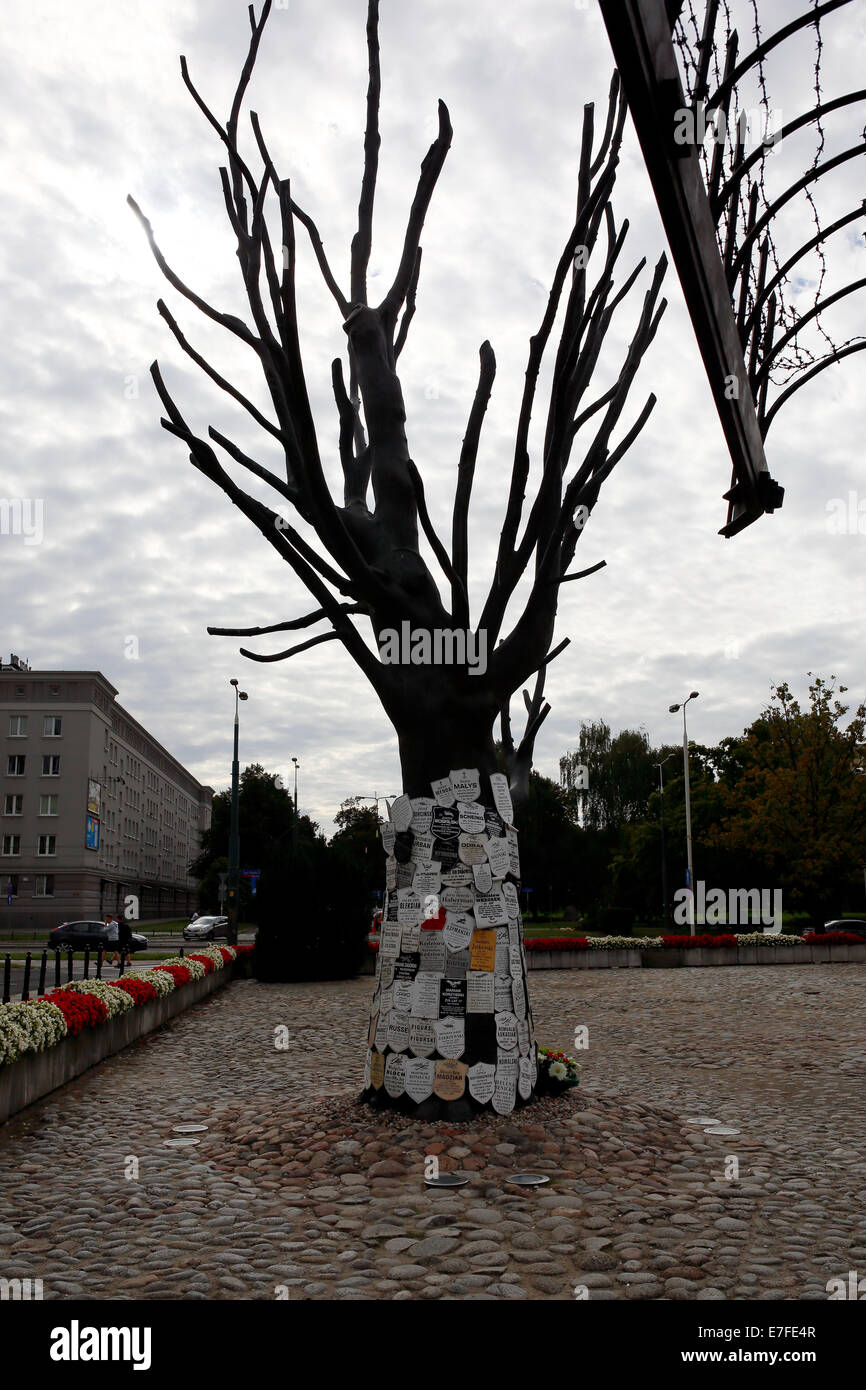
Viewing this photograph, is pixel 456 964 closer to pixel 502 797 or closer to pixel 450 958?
pixel 450 958

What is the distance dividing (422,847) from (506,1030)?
1377mm

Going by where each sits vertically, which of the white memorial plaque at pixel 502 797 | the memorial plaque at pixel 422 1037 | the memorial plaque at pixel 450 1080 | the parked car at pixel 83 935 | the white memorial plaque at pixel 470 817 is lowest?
the parked car at pixel 83 935

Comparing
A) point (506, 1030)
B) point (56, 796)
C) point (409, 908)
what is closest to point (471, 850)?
point (409, 908)

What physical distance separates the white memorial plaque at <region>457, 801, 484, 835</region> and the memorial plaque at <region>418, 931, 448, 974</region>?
2.46 feet

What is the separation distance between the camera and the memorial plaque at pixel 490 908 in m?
7.24

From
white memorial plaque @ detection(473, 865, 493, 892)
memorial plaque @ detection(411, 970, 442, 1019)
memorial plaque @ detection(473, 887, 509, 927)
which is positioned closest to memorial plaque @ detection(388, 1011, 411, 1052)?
memorial plaque @ detection(411, 970, 442, 1019)

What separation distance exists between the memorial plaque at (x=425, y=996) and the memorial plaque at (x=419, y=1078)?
0.98 ft

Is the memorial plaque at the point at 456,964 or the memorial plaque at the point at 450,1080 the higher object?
the memorial plaque at the point at 456,964

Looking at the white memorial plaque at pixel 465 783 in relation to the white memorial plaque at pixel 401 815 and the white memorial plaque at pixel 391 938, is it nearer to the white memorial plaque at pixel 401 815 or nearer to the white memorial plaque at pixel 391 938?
the white memorial plaque at pixel 401 815

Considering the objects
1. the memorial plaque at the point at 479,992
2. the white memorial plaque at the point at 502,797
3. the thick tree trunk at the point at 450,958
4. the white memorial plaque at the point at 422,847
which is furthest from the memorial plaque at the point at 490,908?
the white memorial plaque at the point at 502,797

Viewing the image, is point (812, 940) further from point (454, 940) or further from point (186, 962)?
point (454, 940)

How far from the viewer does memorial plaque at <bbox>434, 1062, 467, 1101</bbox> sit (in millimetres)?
6930

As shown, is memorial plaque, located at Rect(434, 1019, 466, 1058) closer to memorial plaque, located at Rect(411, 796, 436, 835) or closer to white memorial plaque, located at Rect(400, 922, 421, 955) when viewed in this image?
white memorial plaque, located at Rect(400, 922, 421, 955)
